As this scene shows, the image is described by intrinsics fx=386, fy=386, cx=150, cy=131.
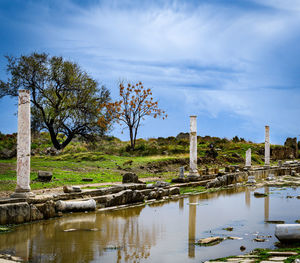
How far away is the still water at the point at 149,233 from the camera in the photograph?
7.37 m

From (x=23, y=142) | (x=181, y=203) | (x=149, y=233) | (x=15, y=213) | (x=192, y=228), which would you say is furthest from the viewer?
(x=181, y=203)

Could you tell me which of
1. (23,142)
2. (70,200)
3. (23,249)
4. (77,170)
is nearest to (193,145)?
(77,170)

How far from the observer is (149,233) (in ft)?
30.3

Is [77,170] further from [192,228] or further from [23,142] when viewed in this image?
[192,228]

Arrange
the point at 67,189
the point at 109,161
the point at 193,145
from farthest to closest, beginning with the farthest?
1. the point at 109,161
2. the point at 193,145
3. the point at 67,189

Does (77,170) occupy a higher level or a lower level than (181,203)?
higher

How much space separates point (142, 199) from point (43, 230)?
5597 millimetres

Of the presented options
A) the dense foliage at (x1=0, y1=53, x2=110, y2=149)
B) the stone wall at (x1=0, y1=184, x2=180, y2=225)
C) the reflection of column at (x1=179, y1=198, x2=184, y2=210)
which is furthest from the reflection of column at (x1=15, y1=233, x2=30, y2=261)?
the dense foliage at (x1=0, y1=53, x2=110, y2=149)

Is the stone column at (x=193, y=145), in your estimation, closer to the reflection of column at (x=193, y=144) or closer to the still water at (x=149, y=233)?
the reflection of column at (x=193, y=144)

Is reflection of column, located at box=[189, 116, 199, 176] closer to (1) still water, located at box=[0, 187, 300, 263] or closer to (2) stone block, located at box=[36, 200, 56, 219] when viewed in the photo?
(1) still water, located at box=[0, 187, 300, 263]

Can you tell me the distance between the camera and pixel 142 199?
14750 mm

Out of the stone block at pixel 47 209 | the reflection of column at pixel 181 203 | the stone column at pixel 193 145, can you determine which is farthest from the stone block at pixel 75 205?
the stone column at pixel 193 145

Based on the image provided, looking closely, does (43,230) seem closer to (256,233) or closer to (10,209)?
(10,209)

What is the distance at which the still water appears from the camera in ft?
24.2
